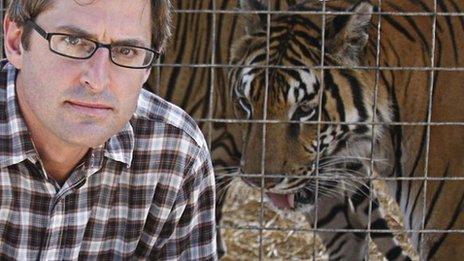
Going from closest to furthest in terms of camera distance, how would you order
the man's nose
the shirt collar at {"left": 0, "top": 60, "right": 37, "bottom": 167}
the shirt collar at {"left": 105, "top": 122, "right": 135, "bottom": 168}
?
1. the man's nose
2. the shirt collar at {"left": 0, "top": 60, "right": 37, "bottom": 167}
3. the shirt collar at {"left": 105, "top": 122, "right": 135, "bottom": 168}

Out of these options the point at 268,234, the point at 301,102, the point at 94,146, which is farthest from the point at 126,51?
the point at 268,234

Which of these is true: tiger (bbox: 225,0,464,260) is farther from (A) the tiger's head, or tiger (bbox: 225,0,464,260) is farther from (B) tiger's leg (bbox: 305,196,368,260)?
(B) tiger's leg (bbox: 305,196,368,260)

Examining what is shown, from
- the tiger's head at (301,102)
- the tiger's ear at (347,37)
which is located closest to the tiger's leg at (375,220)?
the tiger's head at (301,102)

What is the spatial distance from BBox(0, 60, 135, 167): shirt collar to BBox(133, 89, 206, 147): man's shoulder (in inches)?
3.1

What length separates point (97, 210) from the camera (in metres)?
2.20

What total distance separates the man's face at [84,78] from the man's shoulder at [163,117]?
0.84 ft

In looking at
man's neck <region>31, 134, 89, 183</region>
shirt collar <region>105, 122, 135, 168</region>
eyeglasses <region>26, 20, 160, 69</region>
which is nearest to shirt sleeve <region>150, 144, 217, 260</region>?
shirt collar <region>105, 122, 135, 168</region>

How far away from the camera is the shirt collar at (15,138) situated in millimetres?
2055

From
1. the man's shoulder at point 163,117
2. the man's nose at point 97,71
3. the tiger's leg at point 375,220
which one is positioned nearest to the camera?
the man's nose at point 97,71

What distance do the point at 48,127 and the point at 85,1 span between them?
0.84 ft

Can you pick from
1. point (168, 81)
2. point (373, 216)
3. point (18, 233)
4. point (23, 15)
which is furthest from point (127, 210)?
point (373, 216)

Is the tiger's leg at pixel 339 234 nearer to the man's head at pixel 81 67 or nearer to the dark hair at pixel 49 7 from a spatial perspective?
the dark hair at pixel 49 7

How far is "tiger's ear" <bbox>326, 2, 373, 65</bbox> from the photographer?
370 cm

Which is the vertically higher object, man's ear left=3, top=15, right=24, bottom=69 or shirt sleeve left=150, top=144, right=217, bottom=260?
man's ear left=3, top=15, right=24, bottom=69
